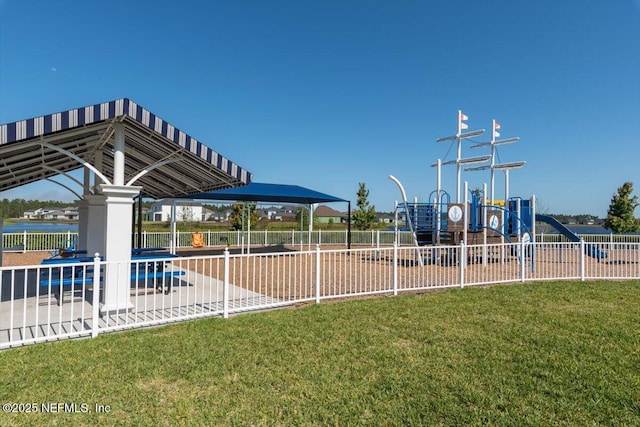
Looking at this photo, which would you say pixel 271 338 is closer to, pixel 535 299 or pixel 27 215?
pixel 535 299

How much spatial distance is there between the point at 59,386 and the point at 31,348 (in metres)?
1.28

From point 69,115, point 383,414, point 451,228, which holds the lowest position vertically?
point 383,414

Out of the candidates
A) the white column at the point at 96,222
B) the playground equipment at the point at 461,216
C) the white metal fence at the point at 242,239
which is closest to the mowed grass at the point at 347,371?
the white column at the point at 96,222

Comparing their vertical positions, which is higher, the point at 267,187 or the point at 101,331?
the point at 267,187

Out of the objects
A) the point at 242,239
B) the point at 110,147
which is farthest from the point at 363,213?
the point at 110,147

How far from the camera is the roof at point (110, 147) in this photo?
16.3ft

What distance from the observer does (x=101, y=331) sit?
15.3 ft

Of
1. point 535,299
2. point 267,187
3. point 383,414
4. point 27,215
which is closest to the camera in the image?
point 383,414

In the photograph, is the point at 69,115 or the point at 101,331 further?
the point at 69,115

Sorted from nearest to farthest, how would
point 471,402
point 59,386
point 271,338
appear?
point 471,402, point 59,386, point 271,338

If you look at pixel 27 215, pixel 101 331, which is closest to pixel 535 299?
pixel 101 331

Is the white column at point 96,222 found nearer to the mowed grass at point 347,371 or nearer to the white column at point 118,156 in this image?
the white column at point 118,156

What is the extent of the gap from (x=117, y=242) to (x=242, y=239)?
10658mm

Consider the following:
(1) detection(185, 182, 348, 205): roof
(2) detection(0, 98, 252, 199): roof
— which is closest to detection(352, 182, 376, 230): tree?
(1) detection(185, 182, 348, 205): roof
